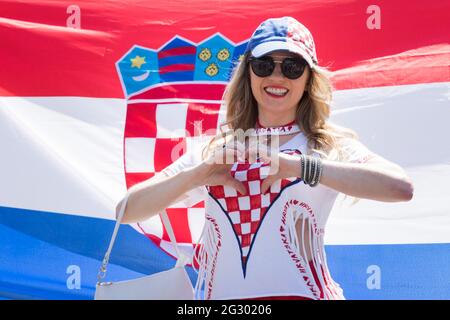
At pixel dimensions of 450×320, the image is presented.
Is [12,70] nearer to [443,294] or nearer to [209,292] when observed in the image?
[209,292]

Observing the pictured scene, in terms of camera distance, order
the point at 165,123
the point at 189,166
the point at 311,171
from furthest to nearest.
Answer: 1. the point at 165,123
2. the point at 189,166
3. the point at 311,171

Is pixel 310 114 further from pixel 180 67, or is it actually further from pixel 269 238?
pixel 180 67

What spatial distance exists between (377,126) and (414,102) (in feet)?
0.62

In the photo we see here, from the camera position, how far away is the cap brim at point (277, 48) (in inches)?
106

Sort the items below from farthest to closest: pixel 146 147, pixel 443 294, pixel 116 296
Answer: pixel 146 147 < pixel 443 294 < pixel 116 296

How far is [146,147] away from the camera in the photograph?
155 inches

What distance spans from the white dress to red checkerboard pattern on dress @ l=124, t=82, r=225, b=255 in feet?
4.17

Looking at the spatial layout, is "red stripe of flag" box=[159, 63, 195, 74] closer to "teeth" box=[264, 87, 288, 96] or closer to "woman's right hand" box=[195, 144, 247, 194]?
"teeth" box=[264, 87, 288, 96]

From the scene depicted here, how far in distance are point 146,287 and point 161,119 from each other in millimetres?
1440

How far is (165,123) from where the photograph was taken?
13.0 ft

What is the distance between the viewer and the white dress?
8.34 ft

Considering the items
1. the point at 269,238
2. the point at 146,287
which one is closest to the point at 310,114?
the point at 269,238

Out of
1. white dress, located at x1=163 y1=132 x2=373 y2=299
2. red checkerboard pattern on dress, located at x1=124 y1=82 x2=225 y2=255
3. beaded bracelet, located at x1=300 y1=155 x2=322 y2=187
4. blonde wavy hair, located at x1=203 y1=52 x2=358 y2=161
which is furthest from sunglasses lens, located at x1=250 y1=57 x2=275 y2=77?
red checkerboard pattern on dress, located at x1=124 y1=82 x2=225 y2=255

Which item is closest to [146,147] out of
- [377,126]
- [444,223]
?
[377,126]
